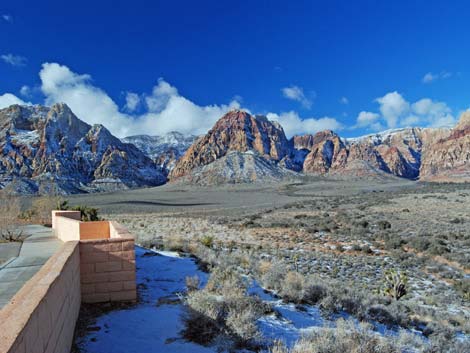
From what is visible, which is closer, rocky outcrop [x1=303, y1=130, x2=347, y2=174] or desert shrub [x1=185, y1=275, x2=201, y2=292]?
desert shrub [x1=185, y1=275, x2=201, y2=292]

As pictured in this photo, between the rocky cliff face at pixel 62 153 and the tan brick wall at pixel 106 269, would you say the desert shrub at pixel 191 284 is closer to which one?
the tan brick wall at pixel 106 269

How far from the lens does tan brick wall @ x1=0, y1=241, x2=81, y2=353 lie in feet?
8.23

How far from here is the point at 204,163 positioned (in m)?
167

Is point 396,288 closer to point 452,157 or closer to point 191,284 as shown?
point 191,284

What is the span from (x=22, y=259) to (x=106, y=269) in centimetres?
312

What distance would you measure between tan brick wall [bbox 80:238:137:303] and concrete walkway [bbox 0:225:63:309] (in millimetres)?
1079

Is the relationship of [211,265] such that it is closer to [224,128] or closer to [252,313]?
[252,313]

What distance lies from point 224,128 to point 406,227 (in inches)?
6493

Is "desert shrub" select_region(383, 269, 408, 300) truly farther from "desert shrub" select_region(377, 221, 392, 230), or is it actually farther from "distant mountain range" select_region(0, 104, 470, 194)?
"distant mountain range" select_region(0, 104, 470, 194)

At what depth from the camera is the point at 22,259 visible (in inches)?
318

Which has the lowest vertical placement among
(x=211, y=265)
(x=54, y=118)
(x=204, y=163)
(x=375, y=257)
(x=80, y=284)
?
(x=375, y=257)

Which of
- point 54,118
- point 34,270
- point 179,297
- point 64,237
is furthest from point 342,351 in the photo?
point 54,118

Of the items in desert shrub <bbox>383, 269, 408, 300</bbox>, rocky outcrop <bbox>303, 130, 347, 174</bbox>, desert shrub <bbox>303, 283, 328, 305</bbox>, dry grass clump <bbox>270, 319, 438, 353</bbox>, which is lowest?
desert shrub <bbox>383, 269, 408, 300</bbox>

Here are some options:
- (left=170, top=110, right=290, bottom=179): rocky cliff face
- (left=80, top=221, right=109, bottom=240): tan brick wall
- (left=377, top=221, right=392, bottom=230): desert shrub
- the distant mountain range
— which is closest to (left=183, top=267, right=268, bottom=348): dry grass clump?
(left=80, top=221, right=109, bottom=240): tan brick wall
